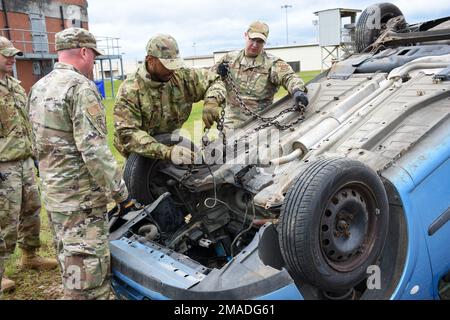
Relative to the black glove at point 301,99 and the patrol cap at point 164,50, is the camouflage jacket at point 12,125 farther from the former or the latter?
the black glove at point 301,99

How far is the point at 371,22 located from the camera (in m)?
5.03

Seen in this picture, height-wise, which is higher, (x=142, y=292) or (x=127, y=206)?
(x=127, y=206)

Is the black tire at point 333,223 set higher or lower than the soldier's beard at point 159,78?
lower

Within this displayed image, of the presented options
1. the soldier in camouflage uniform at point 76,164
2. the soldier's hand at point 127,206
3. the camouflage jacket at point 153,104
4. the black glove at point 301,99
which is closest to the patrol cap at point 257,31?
the camouflage jacket at point 153,104

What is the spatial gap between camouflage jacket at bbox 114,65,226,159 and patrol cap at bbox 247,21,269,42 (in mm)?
882

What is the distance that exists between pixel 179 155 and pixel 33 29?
25.6m

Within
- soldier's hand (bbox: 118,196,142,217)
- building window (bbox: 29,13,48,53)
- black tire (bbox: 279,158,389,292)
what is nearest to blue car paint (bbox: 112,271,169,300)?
soldier's hand (bbox: 118,196,142,217)

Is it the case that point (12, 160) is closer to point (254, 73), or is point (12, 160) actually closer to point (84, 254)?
point (84, 254)

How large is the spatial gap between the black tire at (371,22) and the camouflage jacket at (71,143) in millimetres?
3286

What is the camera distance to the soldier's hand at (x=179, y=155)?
3482 millimetres

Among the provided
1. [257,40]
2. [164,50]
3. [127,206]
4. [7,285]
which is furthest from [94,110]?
[257,40]

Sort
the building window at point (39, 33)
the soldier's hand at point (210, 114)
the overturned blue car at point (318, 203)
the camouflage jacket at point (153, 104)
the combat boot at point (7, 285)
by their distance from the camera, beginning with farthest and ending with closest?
the building window at point (39, 33)
the combat boot at point (7, 285)
the soldier's hand at point (210, 114)
the camouflage jacket at point (153, 104)
the overturned blue car at point (318, 203)

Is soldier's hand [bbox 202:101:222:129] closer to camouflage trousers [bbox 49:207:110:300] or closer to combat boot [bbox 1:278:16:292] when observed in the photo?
camouflage trousers [bbox 49:207:110:300]
